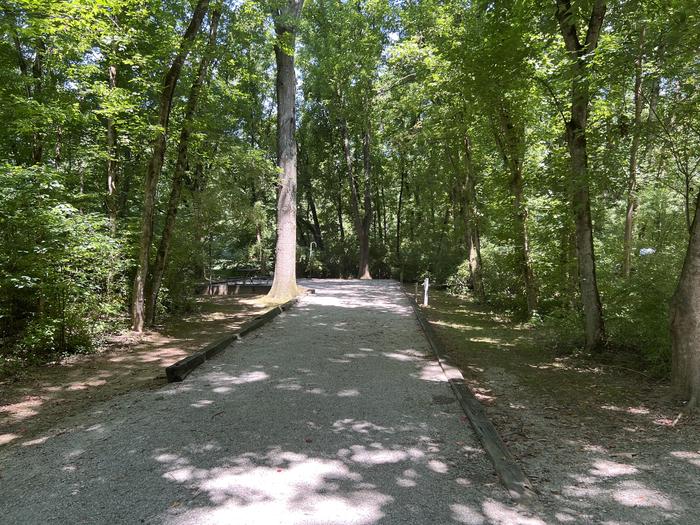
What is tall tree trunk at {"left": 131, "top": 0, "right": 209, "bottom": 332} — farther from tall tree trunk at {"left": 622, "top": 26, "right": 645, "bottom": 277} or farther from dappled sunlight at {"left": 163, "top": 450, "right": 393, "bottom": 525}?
tall tree trunk at {"left": 622, "top": 26, "right": 645, "bottom": 277}

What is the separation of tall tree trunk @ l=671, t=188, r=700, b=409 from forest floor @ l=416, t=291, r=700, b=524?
0.23 meters

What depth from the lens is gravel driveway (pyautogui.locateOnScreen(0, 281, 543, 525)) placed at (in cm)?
291

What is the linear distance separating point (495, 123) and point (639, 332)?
7.44 metres

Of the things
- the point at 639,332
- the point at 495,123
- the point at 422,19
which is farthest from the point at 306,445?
the point at 422,19

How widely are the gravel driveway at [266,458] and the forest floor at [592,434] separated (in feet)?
1.65

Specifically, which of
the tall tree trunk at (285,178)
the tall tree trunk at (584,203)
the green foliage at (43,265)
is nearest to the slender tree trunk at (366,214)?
the tall tree trunk at (285,178)

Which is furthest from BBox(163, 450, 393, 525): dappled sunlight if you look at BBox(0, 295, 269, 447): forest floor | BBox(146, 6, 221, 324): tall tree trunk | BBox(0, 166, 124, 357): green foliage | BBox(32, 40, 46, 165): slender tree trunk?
BBox(32, 40, 46, 165): slender tree trunk

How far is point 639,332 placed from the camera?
6758 millimetres

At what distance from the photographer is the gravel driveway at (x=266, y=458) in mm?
2914

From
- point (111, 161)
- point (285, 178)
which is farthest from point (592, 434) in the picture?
point (285, 178)

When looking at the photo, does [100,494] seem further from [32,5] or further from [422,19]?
[422,19]

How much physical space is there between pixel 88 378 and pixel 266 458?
4.28m

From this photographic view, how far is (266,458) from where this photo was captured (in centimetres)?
365

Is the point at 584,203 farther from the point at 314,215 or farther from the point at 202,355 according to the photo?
the point at 314,215
